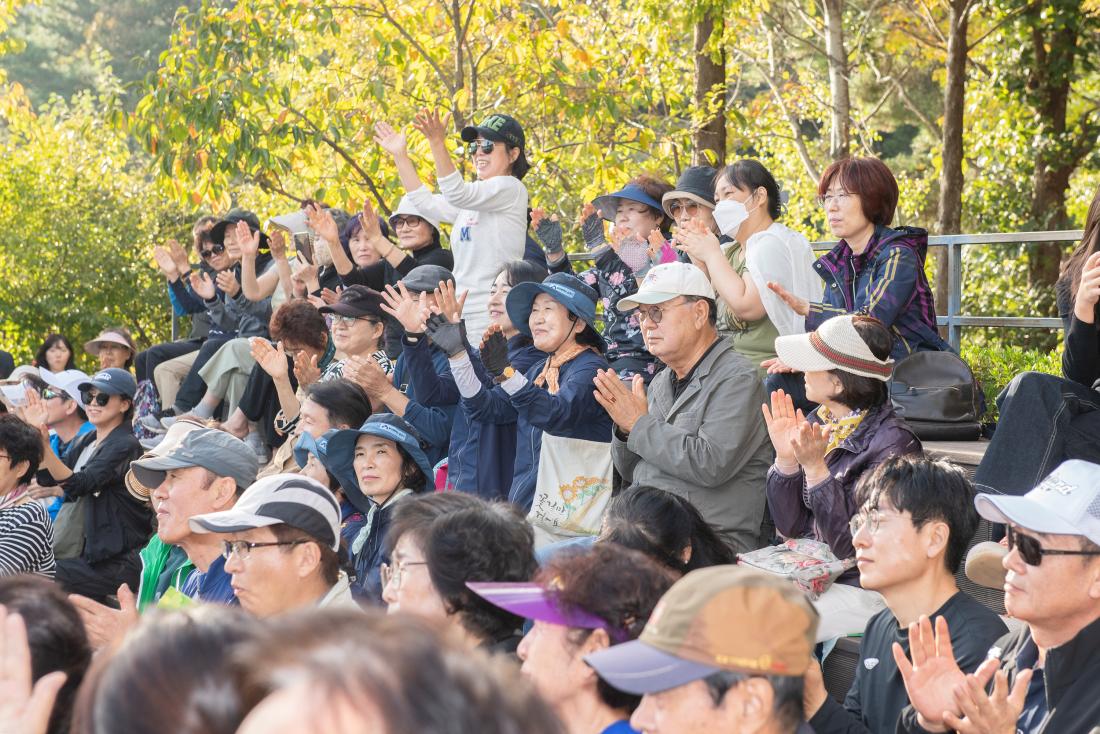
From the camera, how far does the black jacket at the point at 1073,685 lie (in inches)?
121

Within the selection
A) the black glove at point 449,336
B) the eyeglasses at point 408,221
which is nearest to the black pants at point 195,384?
the eyeglasses at point 408,221

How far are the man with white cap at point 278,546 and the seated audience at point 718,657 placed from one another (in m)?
2.06

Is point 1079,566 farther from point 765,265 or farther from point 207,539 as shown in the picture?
point 207,539

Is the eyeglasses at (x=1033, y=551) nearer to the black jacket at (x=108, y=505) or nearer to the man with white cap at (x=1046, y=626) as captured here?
the man with white cap at (x=1046, y=626)

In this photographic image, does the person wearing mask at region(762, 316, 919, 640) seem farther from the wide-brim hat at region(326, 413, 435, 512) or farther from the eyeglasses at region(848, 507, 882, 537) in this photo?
the wide-brim hat at region(326, 413, 435, 512)

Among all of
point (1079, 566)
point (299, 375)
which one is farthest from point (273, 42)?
point (1079, 566)

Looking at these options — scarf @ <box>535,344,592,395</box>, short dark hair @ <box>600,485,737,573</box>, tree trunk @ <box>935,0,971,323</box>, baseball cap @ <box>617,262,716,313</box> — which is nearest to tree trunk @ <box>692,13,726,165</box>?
tree trunk @ <box>935,0,971,323</box>

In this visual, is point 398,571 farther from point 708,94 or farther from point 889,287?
point 708,94

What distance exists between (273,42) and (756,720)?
28.9ft

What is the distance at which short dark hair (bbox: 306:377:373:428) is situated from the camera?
627 cm

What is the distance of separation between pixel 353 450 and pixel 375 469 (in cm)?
21

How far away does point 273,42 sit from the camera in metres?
10.2

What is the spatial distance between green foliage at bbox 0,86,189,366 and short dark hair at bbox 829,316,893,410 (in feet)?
36.5

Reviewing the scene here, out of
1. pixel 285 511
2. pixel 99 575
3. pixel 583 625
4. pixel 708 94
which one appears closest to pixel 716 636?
pixel 583 625
